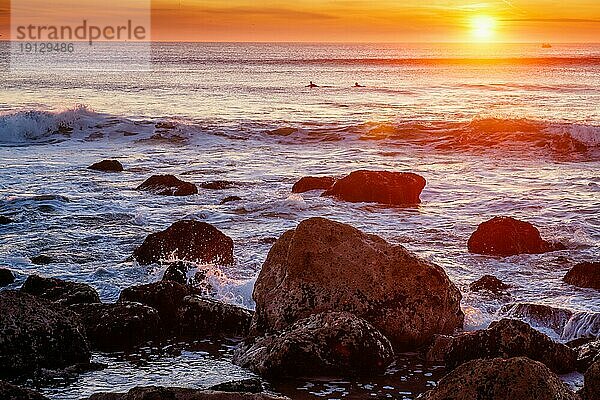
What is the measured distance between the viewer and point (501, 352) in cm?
786

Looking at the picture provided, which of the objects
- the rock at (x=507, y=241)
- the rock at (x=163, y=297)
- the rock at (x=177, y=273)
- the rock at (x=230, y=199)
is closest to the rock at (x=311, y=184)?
the rock at (x=230, y=199)

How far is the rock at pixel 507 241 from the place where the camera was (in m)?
12.6

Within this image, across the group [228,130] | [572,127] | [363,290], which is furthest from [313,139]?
[363,290]

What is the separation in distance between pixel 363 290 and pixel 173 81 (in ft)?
178

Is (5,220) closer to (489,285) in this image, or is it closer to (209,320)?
(209,320)

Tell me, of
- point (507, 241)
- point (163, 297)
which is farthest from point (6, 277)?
point (507, 241)

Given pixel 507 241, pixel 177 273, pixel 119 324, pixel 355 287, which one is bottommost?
pixel 177 273

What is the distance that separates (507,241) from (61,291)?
667 centimetres

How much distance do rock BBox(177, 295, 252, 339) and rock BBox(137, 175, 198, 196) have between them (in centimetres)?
903

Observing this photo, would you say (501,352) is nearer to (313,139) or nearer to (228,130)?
(313,139)

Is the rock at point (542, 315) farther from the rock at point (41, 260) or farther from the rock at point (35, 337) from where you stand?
the rock at point (41, 260)

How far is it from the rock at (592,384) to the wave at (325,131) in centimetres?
2076

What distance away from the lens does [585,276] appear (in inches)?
423

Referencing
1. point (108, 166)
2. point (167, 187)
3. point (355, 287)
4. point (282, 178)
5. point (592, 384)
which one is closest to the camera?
point (592, 384)
